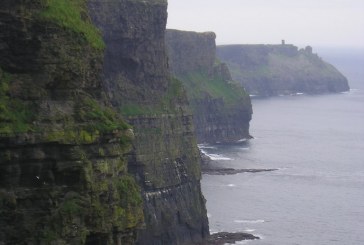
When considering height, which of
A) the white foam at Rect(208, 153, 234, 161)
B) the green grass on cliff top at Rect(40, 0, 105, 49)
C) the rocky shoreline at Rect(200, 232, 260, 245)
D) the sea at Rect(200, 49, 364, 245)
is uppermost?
the green grass on cliff top at Rect(40, 0, 105, 49)

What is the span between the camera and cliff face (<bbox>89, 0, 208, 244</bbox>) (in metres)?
105

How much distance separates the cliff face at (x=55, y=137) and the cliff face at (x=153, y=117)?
4850 centimetres

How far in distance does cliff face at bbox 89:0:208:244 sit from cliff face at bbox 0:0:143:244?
48.5 meters

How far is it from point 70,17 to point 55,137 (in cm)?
728

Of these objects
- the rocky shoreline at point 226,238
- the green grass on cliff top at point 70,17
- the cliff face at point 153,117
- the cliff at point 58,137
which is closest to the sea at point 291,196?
the rocky shoreline at point 226,238

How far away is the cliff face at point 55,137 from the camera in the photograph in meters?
48.7

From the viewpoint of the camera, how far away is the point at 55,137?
49.7 m

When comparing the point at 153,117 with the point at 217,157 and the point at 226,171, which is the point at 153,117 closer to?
the point at 226,171

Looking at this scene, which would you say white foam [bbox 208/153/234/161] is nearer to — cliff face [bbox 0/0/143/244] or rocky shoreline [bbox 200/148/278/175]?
rocky shoreline [bbox 200/148/278/175]

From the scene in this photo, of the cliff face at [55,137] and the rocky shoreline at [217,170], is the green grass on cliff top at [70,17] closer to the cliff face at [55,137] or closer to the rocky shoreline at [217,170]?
the cliff face at [55,137]

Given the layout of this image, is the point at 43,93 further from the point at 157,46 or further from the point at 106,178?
the point at 157,46

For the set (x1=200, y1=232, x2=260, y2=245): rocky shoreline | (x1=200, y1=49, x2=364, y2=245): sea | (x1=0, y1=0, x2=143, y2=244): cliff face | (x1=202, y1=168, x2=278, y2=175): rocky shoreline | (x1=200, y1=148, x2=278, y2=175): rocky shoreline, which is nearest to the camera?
(x1=0, y1=0, x2=143, y2=244): cliff face

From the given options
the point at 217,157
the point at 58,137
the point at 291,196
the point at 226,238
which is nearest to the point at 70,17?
the point at 58,137

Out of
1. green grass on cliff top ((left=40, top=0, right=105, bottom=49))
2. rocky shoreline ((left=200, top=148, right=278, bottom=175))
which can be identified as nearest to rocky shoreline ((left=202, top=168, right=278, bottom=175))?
rocky shoreline ((left=200, top=148, right=278, bottom=175))
